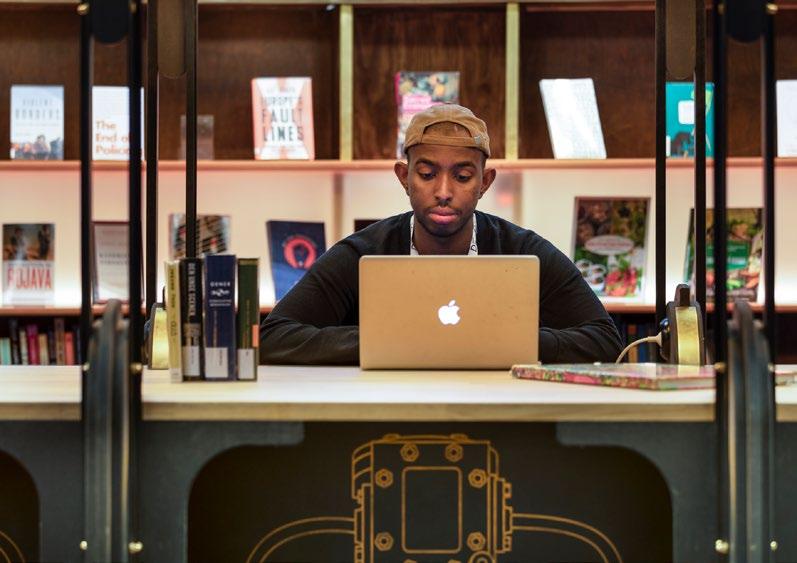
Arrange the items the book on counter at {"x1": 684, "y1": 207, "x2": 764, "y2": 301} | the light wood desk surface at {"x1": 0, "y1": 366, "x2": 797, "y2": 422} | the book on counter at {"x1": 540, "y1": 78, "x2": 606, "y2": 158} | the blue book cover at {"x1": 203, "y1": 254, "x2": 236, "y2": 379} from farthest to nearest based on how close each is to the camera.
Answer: the book on counter at {"x1": 684, "y1": 207, "x2": 764, "y2": 301}, the book on counter at {"x1": 540, "y1": 78, "x2": 606, "y2": 158}, the blue book cover at {"x1": 203, "y1": 254, "x2": 236, "y2": 379}, the light wood desk surface at {"x1": 0, "y1": 366, "x2": 797, "y2": 422}

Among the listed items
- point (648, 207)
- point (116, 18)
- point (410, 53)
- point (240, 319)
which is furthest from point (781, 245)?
point (116, 18)

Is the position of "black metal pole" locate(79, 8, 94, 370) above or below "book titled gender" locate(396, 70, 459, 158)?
below

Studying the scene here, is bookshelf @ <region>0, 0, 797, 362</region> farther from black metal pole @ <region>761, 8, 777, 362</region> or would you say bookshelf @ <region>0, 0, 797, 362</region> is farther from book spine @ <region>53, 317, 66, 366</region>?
black metal pole @ <region>761, 8, 777, 362</region>

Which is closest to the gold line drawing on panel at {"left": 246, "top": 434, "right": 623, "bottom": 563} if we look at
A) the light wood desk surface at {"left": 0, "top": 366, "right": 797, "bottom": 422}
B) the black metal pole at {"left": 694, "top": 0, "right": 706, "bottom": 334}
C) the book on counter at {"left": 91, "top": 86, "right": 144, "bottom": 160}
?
the light wood desk surface at {"left": 0, "top": 366, "right": 797, "bottom": 422}

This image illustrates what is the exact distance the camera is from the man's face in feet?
9.11

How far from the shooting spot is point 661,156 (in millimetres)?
2479

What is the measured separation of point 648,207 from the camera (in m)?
3.86

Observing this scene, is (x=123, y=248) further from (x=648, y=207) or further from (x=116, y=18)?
(x=116, y=18)

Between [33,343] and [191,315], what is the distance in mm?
2148

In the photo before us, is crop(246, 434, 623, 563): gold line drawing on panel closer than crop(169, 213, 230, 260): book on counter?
Yes

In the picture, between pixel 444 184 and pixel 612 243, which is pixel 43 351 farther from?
pixel 612 243

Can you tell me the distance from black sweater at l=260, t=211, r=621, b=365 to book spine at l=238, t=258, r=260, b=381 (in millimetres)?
483

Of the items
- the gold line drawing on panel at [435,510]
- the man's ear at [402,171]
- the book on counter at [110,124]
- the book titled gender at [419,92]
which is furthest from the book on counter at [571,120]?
the gold line drawing on panel at [435,510]

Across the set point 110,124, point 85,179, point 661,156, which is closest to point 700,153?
point 661,156
